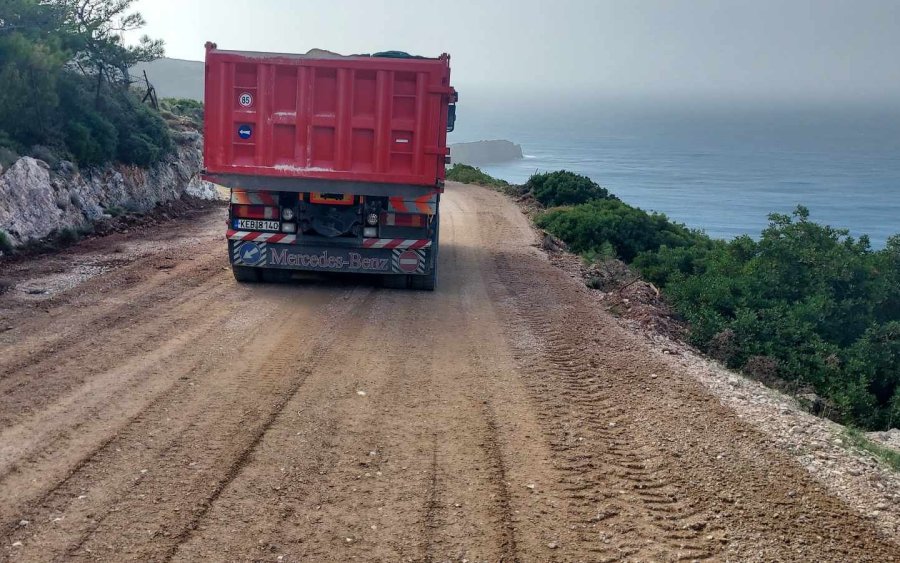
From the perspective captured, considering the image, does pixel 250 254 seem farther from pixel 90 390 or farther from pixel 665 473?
pixel 665 473

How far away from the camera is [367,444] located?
6535 mm

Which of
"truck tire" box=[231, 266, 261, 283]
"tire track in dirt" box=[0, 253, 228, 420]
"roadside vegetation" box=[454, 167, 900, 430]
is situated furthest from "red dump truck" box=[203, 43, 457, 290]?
"roadside vegetation" box=[454, 167, 900, 430]

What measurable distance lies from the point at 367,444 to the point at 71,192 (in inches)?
485

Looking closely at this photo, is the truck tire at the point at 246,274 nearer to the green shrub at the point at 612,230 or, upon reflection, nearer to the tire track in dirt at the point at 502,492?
the tire track in dirt at the point at 502,492

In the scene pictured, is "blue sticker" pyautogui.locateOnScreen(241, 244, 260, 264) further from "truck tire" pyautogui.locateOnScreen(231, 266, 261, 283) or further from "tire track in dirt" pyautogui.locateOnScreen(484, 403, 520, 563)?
"tire track in dirt" pyautogui.locateOnScreen(484, 403, 520, 563)

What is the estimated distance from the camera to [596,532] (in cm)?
534

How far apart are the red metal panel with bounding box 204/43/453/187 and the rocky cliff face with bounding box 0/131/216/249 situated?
4925mm

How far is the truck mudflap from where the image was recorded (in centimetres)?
1209

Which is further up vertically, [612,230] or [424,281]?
[612,230]

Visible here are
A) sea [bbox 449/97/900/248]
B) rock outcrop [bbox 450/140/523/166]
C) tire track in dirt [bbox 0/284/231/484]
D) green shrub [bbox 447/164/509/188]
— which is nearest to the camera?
tire track in dirt [bbox 0/284/231/484]

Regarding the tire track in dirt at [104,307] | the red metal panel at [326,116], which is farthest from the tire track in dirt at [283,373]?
the tire track in dirt at [104,307]

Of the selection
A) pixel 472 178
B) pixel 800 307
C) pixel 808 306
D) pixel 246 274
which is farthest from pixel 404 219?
pixel 472 178

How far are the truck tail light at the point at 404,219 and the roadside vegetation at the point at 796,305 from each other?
158 inches

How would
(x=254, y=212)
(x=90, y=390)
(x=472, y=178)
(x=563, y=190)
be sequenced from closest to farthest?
(x=90, y=390) → (x=254, y=212) → (x=563, y=190) → (x=472, y=178)
